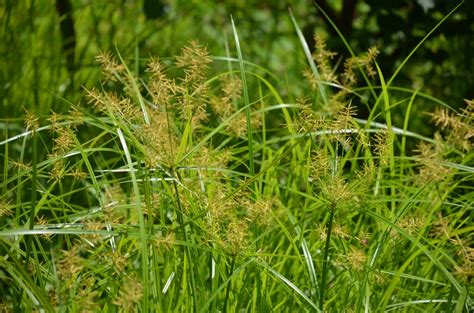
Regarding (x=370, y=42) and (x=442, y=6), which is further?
(x=370, y=42)

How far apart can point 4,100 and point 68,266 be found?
5.69 ft

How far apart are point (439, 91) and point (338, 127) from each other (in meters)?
2.01

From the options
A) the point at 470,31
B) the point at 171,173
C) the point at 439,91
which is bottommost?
the point at 439,91

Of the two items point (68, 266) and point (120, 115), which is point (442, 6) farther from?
point (68, 266)

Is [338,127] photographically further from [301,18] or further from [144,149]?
[301,18]

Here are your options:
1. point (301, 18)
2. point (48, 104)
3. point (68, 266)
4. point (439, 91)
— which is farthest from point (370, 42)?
point (68, 266)

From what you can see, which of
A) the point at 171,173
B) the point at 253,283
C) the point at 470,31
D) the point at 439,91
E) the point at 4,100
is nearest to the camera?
the point at 171,173

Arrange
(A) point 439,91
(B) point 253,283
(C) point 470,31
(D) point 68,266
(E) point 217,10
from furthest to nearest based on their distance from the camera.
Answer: (E) point 217,10 < (A) point 439,91 < (C) point 470,31 < (B) point 253,283 < (D) point 68,266

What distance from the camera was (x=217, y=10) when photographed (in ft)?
15.4

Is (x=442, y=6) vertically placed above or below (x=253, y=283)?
above

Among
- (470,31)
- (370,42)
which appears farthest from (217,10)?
(470,31)

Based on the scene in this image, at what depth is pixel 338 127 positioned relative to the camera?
5.73 ft

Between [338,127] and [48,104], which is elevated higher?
[338,127]

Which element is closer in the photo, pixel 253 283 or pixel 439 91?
pixel 253 283
